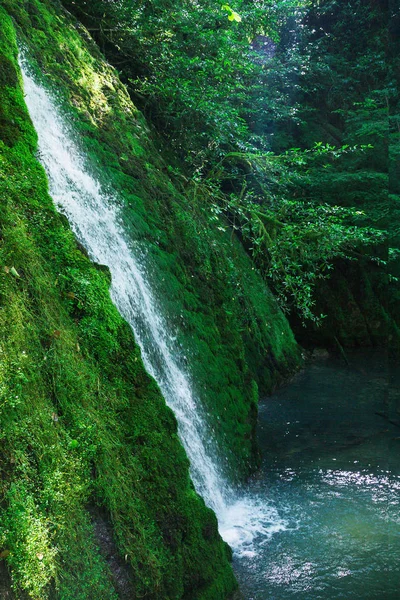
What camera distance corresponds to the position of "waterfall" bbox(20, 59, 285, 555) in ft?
15.5

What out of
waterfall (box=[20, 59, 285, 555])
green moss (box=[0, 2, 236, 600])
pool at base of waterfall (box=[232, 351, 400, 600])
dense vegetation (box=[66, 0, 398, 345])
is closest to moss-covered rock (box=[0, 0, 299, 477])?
waterfall (box=[20, 59, 285, 555])

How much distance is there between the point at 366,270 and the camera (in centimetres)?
1355

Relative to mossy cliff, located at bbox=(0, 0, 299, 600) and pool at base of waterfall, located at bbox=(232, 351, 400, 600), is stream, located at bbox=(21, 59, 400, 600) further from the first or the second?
mossy cliff, located at bbox=(0, 0, 299, 600)

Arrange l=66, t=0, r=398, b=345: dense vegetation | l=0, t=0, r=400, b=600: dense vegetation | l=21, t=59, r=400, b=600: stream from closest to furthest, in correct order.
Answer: l=0, t=0, r=400, b=600: dense vegetation
l=21, t=59, r=400, b=600: stream
l=66, t=0, r=398, b=345: dense vegetation

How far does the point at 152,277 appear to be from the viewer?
555 cm

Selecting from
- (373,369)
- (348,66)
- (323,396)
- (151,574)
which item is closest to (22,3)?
(151,574)

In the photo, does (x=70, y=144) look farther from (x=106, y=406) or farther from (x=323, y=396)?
(x=323, y=396)

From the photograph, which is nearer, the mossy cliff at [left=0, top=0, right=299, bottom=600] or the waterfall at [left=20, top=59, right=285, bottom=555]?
the mossy cliff at [left=0, top=0, right=299, bottom=600]

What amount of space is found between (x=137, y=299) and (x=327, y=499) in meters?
2.66

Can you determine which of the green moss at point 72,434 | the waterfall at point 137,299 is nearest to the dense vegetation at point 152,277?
the green moss at point 72,434

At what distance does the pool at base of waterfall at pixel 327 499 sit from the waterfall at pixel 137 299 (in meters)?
0.21

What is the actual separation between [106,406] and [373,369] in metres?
8.99

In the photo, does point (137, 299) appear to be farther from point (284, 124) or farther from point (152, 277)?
point (284, 124)

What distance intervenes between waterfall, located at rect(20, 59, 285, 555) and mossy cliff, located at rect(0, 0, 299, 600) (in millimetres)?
300
